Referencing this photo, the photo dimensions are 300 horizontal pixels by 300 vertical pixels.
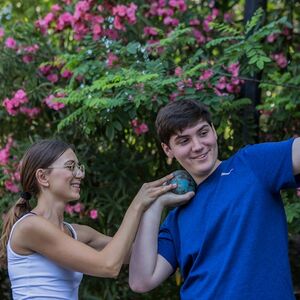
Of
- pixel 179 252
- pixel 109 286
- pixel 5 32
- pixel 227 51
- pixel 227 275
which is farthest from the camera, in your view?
pixel 5 32

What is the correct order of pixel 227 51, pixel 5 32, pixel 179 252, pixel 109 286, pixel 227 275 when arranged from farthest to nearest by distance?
pixel 5 32
pixel 109 286
pixel 227 51
pixel 179 252
pixel 227 275

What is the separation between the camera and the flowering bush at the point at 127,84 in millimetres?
4070

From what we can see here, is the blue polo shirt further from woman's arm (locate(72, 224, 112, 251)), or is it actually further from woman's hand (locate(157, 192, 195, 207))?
woman's arm (locate(72, 224, 112, 251))

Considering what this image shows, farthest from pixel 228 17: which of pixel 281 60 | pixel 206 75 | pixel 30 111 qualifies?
pixel 30 111

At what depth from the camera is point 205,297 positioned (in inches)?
96.9

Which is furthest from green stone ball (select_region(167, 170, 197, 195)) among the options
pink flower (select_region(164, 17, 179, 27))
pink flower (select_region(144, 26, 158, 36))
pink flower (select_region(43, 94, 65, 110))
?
pink flower (select_region(164, 17, 179, 27))

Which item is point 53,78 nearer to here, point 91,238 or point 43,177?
point 91,238

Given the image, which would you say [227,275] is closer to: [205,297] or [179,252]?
[205,297]

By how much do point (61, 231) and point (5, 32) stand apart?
278 centimetres

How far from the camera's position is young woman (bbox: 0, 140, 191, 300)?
8.80ft

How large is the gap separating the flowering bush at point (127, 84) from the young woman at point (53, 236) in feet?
3.54

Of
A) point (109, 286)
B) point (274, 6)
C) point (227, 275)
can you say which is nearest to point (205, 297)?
point (227, 275)

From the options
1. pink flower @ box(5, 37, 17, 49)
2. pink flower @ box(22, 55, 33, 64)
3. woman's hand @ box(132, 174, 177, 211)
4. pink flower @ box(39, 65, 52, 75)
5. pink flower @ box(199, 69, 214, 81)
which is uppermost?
pink flower @ box(5, 37, 17, 49)

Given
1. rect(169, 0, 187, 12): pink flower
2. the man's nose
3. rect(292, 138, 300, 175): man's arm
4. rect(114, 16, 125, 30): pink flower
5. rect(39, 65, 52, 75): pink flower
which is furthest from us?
rect(39, 65, 52, 75): pink flower
